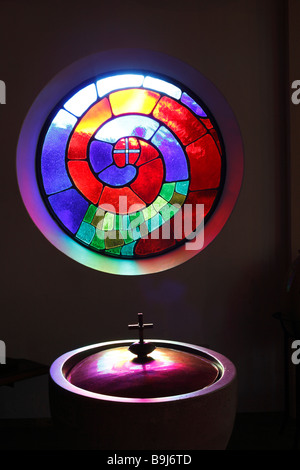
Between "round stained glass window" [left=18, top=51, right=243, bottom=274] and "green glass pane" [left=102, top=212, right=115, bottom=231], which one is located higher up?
"round stained glass window" [left=18, top=51, right=243, bottom=274]

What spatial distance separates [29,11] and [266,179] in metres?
2.11

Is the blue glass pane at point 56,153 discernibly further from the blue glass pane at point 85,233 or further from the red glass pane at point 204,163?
the red glass pane at point 204,163

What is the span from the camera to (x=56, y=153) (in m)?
3.28

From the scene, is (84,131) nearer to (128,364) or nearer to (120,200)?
(120,200)

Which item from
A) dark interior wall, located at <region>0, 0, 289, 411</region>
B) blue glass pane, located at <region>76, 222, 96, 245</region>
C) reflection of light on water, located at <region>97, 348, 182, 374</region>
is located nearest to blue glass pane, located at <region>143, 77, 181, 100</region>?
dark interior wall, located at <region>0, 0, 289, 411</region>

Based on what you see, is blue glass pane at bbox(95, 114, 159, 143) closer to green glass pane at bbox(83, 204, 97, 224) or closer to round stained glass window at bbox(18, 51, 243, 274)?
round stained glass window at bbox(18, 51, 243, 274)

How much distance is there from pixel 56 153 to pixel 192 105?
1.17m

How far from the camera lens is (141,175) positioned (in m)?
3.35

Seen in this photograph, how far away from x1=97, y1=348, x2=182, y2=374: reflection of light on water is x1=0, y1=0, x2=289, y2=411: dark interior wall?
1305 mm

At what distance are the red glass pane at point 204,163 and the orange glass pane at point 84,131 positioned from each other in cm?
77

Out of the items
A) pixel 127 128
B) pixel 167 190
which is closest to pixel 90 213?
pixel 167 190

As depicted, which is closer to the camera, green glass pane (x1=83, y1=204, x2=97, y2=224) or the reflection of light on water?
the reflection of light on water

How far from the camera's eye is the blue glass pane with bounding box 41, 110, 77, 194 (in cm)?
327
